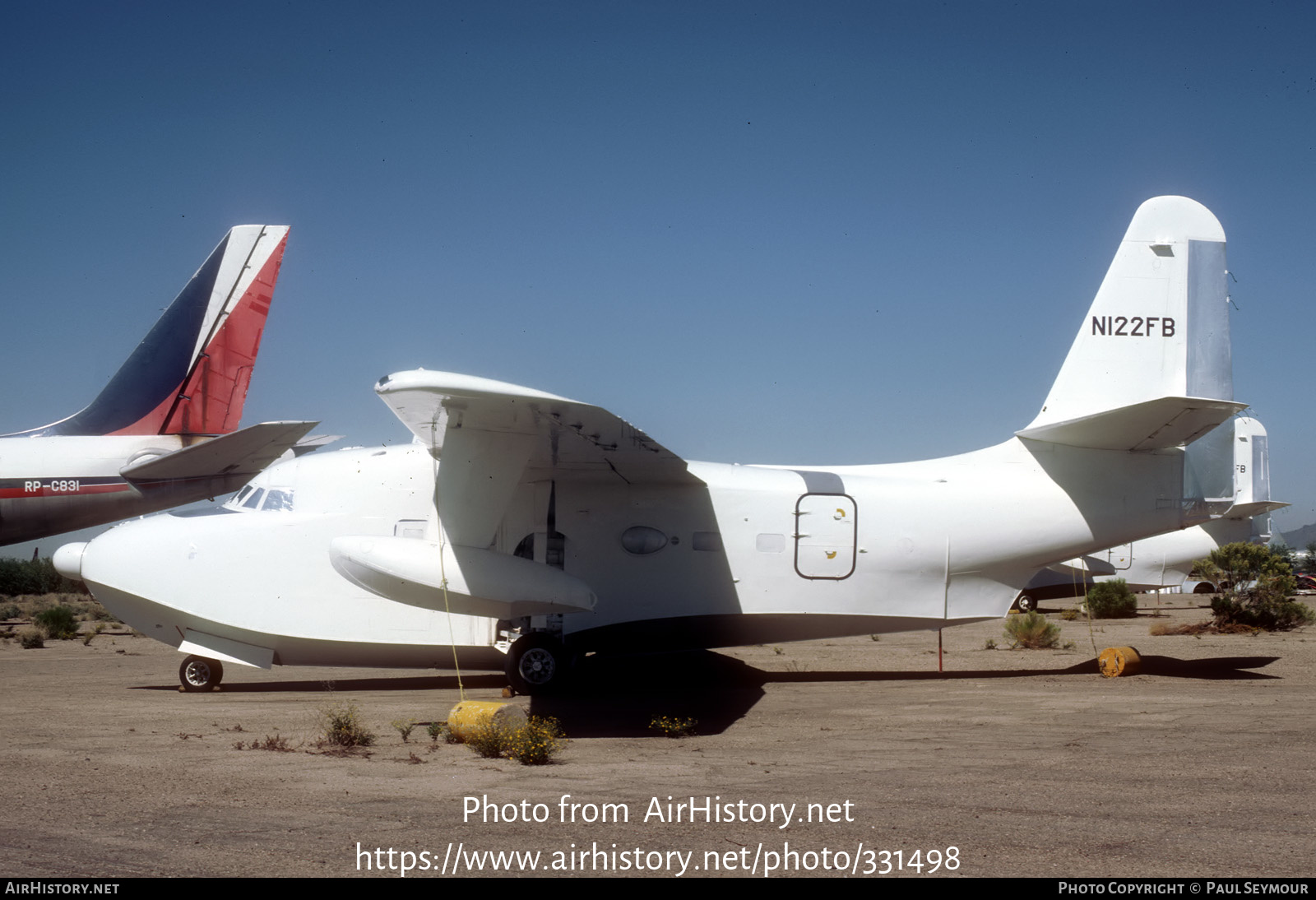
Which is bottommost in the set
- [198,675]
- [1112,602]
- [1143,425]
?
[198,675]

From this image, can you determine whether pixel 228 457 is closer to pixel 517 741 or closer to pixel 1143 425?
pixel 517 741

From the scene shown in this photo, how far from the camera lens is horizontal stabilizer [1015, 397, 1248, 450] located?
1079cm

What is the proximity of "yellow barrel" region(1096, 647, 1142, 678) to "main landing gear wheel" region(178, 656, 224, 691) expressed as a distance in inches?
456

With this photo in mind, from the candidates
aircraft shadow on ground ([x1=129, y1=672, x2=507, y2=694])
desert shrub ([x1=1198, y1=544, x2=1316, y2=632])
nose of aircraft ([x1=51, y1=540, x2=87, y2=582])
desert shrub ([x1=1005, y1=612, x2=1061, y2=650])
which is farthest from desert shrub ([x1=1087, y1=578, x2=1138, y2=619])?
nose of aircraft ([x1=51, y1=540, x2=87, y2=582])

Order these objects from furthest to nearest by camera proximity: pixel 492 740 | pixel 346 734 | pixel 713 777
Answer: pixel 346 734, pixel 492 740, pixel 713 777

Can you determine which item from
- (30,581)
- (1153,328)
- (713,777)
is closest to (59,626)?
(713,777)

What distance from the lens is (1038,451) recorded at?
1250cm

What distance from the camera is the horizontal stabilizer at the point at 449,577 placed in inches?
396

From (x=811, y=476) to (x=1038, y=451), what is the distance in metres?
2.91

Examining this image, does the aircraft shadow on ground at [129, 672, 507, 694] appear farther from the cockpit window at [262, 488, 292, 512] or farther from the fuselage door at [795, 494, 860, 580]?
the fuselage door at [795, 494, 860, 580]

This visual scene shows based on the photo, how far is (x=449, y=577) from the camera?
10078 millimetres

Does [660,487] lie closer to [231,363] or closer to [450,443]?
[450,443]

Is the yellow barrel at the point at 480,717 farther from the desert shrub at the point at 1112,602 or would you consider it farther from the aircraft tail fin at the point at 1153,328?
the desert shrub at the point at 1112,602

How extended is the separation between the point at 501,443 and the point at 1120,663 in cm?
885
